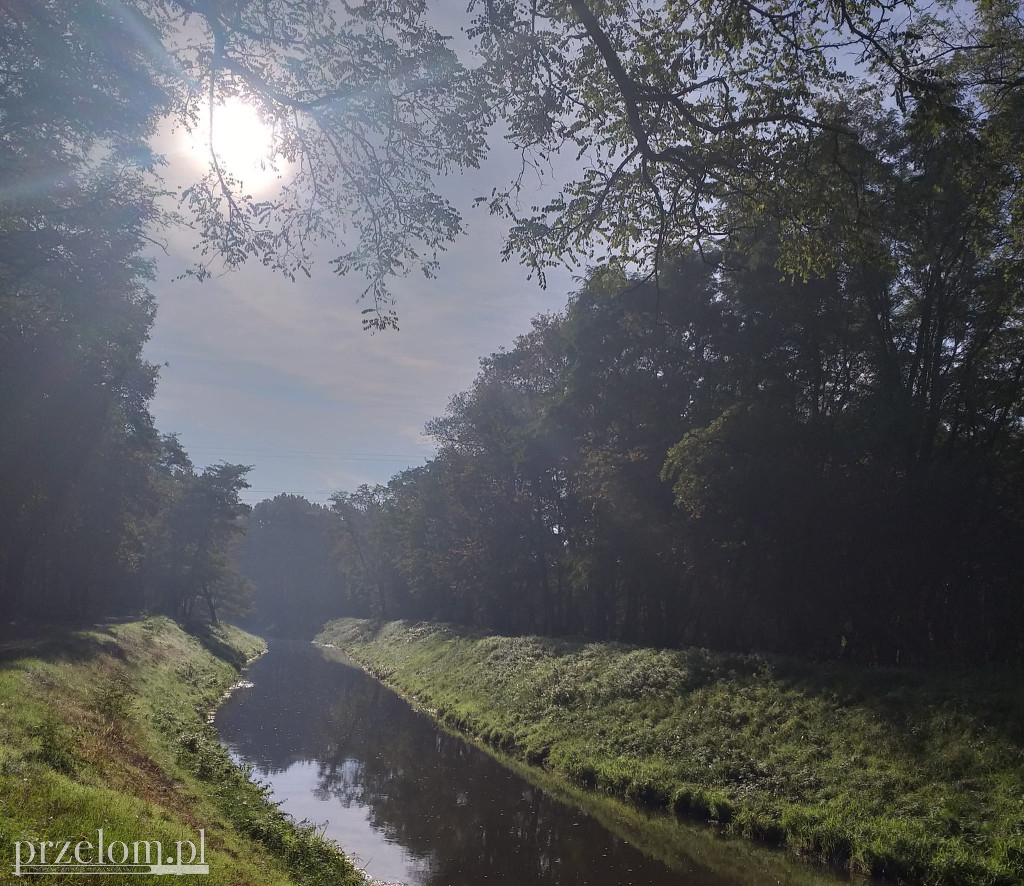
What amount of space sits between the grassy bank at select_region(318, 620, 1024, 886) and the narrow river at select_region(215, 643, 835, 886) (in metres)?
1.52

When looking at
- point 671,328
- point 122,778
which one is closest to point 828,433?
point 671,328

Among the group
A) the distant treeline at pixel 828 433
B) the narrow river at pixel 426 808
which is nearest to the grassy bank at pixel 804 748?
the narrow river at pixel 426 808

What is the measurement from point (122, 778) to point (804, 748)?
13.9m

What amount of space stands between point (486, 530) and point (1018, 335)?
3437 cm

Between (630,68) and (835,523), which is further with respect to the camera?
(835,523)

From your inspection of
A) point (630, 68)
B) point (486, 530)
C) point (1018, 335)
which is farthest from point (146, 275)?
point (486, 530)

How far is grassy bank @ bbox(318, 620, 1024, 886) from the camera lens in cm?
1195

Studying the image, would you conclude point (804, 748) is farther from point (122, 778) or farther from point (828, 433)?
point (122, 778)

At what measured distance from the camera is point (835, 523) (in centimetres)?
2322

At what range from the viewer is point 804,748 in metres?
16.0

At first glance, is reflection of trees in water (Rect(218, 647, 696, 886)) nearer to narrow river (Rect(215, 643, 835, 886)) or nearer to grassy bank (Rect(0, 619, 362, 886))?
narrow river (Rect(215, 643, 835, 886))

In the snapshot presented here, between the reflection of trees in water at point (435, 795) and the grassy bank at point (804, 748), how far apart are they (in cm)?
224

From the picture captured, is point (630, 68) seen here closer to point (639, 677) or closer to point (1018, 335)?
point (1018, 335)

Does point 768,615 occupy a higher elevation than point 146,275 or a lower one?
lower
